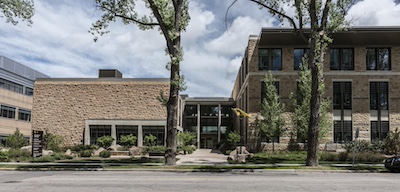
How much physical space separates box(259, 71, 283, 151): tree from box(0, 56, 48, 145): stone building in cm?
3350

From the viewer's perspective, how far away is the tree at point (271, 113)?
107ft

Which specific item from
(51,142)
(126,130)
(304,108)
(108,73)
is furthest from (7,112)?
(304,108)

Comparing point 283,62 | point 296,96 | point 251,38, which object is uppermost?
point 251,38

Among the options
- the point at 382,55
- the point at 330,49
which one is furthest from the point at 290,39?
the point at 382,55

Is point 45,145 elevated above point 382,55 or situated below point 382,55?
below

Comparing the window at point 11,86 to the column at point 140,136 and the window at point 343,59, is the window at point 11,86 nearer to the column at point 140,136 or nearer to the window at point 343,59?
the column at point 140,136

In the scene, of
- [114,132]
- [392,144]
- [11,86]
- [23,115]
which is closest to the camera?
[392,144]

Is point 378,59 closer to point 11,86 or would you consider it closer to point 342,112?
point 342,112

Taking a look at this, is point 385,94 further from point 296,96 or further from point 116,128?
point 116,128

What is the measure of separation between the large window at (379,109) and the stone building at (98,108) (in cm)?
2221

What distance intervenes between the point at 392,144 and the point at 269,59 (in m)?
13.7

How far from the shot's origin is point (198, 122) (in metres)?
55.5

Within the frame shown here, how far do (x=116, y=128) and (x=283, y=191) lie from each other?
109 ft

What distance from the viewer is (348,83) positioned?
35.3 metres
